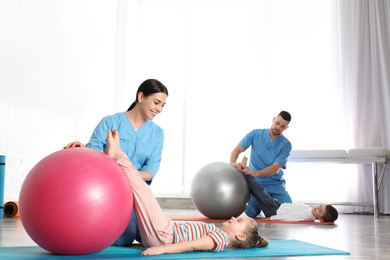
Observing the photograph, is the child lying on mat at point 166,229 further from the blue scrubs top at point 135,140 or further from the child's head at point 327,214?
the child's head at point 327,214

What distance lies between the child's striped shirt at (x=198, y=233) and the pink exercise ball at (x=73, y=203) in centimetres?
35

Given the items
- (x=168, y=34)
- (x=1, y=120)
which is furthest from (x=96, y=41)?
(x=1, y=120)

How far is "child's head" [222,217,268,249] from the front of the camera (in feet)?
6.79

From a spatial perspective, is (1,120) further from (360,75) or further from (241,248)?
(360,75)

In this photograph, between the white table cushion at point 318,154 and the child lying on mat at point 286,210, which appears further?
the white table cushion at point 318,154

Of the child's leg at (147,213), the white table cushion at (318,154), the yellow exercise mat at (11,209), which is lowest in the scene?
the yellow exercise mat at (11,209)

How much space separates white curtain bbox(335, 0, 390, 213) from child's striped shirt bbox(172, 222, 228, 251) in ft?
12.4

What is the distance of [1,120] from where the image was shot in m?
4.30

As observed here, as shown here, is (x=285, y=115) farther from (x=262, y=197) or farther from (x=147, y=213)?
(x=147, y=213)

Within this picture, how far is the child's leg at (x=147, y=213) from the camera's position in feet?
6.41

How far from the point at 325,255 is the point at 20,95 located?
3.65m

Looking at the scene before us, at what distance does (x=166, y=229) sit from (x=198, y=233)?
184 millimetres

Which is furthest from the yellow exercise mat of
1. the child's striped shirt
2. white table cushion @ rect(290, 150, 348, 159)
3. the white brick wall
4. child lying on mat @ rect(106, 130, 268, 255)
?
white table cushion @ rect(290, 150, 348, 159)

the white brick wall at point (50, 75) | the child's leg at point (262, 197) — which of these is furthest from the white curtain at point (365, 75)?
the white brick wall at point (50, 75)
